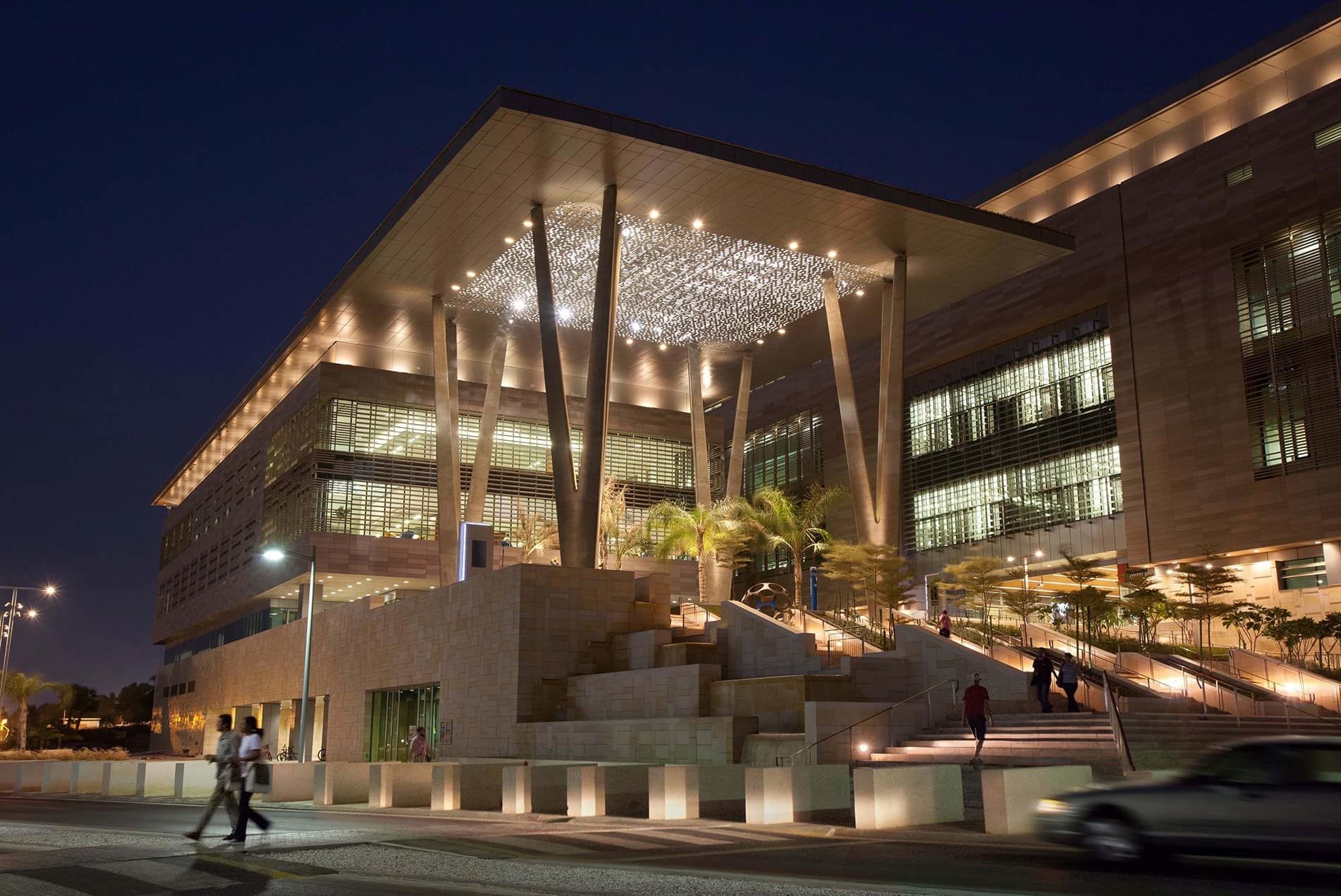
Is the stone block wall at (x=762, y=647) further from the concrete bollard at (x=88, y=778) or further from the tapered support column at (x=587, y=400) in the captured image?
Answer: the concrete bollard at (x=88, y=778)

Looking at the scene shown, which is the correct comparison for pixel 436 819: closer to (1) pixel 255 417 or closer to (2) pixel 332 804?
(2) pixel 332 804

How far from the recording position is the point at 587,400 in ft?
111

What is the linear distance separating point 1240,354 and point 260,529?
43685 mm

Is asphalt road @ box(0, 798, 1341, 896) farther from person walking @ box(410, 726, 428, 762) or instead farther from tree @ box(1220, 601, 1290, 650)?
tree @ box(1220, 601, 1290, 650)

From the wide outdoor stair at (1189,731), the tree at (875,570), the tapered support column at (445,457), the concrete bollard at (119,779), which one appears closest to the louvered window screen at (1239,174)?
the tree at (875,570)

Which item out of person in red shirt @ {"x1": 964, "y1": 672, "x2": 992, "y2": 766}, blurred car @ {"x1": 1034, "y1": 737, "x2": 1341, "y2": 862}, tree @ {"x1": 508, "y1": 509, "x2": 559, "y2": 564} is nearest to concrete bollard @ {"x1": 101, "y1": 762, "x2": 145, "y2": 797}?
tree @ {"x1": 508, "y1": 509, "x2": 559, "y2": 564}

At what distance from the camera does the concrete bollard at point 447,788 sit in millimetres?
22266

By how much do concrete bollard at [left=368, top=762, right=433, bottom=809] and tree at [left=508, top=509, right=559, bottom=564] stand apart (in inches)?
952

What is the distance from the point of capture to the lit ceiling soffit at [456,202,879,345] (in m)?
38.7

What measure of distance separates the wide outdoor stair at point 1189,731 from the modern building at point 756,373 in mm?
7288

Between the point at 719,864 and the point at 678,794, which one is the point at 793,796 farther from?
the point at 719,864

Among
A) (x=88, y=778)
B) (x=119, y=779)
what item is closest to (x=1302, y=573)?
(x=119, y=779)

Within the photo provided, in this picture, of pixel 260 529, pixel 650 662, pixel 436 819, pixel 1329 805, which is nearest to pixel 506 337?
pixel 260 529

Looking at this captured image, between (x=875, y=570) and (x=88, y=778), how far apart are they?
2241 centimetres
